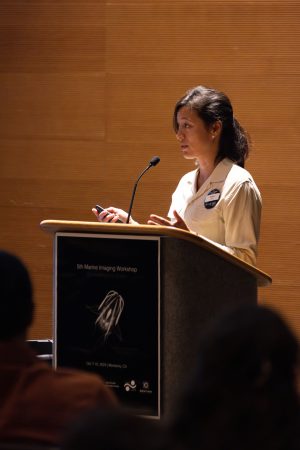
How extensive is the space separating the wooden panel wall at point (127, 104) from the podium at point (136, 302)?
8.17 feet

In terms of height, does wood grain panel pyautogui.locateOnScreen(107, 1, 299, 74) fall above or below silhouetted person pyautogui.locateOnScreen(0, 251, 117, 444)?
above

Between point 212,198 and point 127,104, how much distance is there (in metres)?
2.00

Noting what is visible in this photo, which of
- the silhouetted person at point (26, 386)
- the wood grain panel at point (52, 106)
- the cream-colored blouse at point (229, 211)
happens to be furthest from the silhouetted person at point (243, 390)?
the wood grain panel at point (52, 106)

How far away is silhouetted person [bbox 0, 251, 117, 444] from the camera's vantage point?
1.79 m

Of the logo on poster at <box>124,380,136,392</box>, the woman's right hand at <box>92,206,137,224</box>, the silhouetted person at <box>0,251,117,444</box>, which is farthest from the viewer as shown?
the woman's right hand at <box>92,206,137,224</box>

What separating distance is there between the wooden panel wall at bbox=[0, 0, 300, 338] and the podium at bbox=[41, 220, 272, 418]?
8.17 feet

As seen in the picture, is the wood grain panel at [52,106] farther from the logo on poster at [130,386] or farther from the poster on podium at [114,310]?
the logo on poster at [130,386]

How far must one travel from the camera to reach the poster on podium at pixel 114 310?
333cm

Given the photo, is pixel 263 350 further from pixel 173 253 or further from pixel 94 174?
pixel 94 174

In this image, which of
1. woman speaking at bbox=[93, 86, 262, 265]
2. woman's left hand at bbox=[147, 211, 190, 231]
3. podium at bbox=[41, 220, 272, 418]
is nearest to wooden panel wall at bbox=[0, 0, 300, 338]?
woman speaking at bbox=[93, 86, 262, 265]

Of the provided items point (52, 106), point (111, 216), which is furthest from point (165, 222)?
point (52, 106)

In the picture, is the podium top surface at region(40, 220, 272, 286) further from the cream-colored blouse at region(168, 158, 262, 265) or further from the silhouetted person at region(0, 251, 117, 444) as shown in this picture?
the silhouetted person at region(0, 251, 117, 444)

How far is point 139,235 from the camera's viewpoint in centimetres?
332

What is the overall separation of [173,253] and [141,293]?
184 millimetres
